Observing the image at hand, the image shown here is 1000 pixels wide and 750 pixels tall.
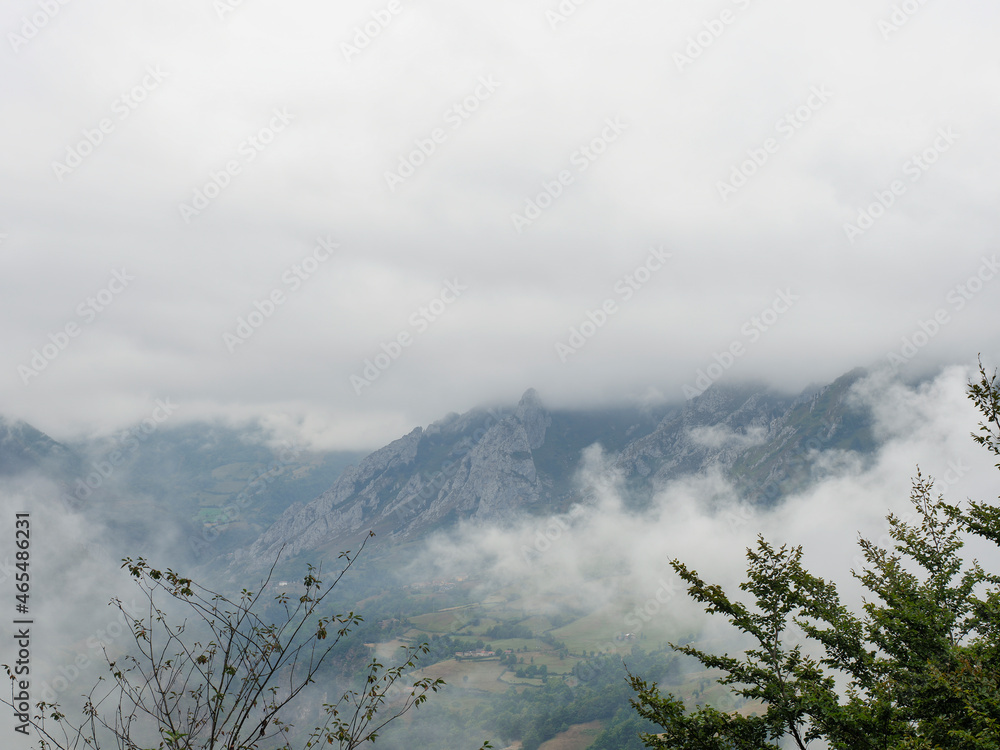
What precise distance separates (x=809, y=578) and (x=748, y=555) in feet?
14.1

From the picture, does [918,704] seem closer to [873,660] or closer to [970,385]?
[873,660]

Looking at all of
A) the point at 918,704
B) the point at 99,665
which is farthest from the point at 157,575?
the point at 99,665

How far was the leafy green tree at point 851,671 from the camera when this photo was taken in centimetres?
2003

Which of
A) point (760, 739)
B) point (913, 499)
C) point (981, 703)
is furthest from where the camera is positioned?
point (913, 499)

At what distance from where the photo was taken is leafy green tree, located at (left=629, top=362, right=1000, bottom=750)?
20.0 meters

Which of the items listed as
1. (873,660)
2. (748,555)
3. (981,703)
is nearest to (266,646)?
(748,555)

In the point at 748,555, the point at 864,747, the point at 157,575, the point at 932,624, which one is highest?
the point at 157,575

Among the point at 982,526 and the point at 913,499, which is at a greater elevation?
the point at 913,499

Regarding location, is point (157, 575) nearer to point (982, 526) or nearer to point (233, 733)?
point (233, 733)

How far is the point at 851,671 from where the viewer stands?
96.8 ft

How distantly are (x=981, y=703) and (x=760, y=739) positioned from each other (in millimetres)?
8055

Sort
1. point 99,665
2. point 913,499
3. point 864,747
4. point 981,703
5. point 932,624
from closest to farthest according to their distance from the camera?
point 981,703, point 864,747, point 932,624, point 913,499, point 99,665

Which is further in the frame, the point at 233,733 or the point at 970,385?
the point at 970,385

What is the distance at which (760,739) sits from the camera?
22.5 metres
